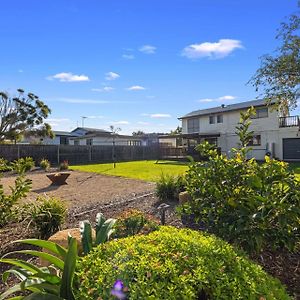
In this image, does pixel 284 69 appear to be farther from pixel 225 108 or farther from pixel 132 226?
pixel 225 108

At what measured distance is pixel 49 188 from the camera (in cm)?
1266

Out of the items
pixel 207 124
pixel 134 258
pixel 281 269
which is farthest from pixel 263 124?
pixel 134 258

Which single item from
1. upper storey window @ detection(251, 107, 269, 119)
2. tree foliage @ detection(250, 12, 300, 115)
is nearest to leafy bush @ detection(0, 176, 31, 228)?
tree foliage @ detection(250, 12, 300, 115)

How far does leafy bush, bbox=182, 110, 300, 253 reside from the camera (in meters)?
2.84

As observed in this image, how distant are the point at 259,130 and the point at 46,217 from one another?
2708 centimetres

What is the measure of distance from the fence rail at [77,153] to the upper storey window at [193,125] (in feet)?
15.9

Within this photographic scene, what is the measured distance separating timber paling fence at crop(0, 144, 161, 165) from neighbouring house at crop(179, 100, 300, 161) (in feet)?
17.2

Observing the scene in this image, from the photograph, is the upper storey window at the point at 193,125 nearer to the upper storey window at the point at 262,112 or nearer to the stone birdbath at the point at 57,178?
the upper storey window at the point at 262,112

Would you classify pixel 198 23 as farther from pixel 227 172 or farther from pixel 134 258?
pixel 134 258

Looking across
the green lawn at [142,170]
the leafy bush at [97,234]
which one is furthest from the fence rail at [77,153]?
the leafy bush at [97,234]

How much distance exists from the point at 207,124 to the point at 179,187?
2728 cm

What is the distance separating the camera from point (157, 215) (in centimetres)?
647

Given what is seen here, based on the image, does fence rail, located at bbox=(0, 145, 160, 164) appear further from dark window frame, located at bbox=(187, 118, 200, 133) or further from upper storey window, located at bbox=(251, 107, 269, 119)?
upper storey window, located at bbox=(251, 107, 269, 119)

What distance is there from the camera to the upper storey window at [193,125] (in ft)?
117
